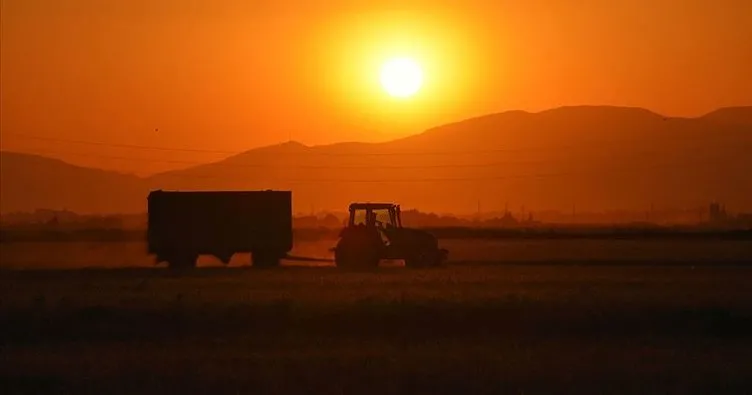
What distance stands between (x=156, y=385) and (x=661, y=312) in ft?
40.1

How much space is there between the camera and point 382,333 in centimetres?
2589

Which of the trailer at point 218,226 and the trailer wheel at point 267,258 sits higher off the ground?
the trailer at point 218,226

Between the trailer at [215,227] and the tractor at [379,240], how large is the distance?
6171 millimetres

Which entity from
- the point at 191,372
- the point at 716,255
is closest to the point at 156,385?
the point at 191,372

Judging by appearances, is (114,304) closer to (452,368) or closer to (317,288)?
(317,288)

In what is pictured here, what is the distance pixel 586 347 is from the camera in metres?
23.5

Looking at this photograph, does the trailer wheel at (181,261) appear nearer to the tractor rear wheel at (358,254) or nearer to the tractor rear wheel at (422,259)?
the tractor rear wheel at (358,254)

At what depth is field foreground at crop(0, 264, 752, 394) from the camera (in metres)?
19.3

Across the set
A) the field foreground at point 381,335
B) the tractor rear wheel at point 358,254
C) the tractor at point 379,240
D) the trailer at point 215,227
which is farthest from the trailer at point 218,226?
the field foreground at point 381,335

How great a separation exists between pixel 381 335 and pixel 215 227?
Result: 95.2 feet

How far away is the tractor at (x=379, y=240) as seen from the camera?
Result: 158ft

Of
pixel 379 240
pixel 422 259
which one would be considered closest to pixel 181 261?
pixel 379 240

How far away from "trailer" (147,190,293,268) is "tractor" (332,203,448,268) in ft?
20.2

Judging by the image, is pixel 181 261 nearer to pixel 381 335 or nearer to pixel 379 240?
pixel 379 240
